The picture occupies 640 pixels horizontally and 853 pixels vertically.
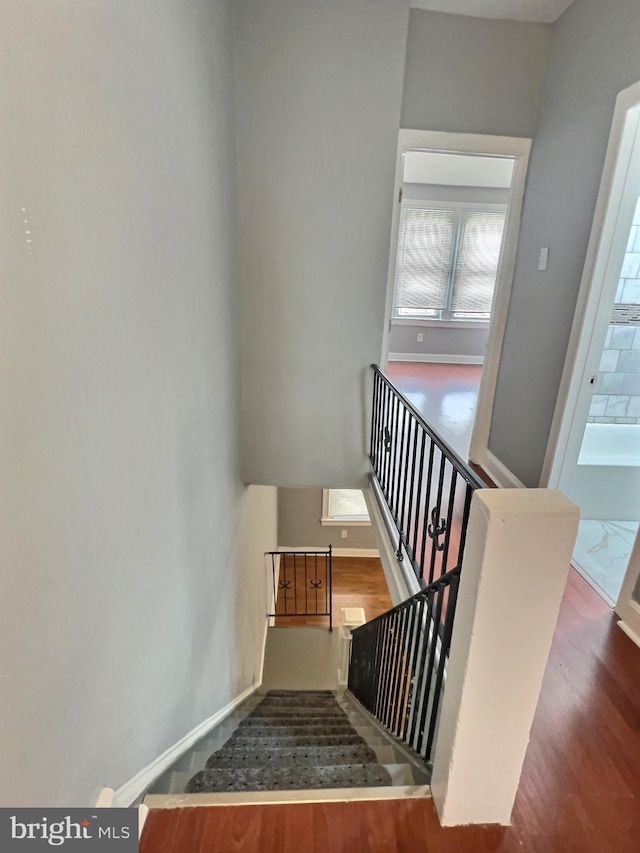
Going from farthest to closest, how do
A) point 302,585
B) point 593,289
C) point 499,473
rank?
point 302,585, point 499,473, point 593,289

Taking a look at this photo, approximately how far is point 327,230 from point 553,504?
2.61 metres

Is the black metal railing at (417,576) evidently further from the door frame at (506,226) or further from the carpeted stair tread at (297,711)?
the door frame at (506,226)

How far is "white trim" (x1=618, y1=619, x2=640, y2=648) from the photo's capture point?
6.57 ft

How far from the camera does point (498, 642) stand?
102 cm

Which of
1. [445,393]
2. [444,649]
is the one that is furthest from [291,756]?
[445,393]

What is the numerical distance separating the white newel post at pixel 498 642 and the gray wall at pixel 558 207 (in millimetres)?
2048

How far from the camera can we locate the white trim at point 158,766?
125cm

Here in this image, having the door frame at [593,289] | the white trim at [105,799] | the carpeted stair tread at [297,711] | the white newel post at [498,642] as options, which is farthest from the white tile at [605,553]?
the white trim at [105,799]

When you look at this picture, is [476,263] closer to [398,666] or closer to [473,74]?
[473,74]

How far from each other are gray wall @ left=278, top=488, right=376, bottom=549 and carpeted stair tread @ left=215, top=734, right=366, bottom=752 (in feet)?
14.4

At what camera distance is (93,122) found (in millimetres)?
945

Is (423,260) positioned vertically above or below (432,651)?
above

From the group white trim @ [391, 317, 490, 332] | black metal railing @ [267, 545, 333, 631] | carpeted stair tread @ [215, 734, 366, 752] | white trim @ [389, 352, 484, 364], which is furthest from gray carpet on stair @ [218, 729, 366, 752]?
white trim @ [391, 317, 490, 332]

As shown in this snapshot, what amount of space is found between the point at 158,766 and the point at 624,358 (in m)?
3.34
